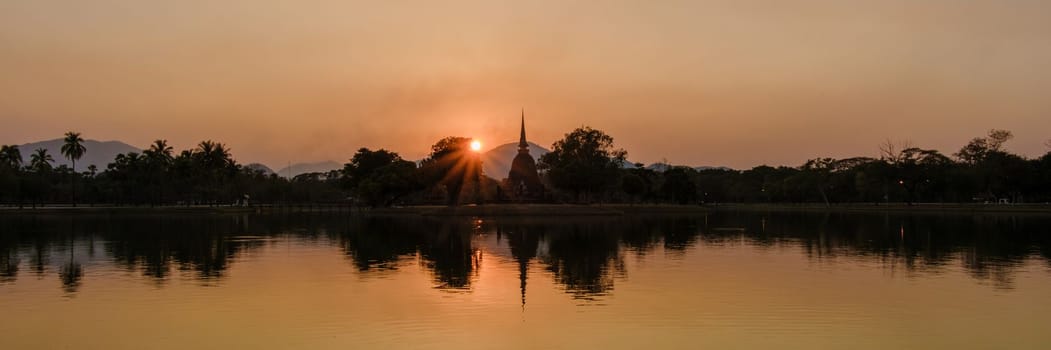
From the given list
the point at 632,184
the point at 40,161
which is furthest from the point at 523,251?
the point at 40,161

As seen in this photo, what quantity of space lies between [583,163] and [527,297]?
87567 mm

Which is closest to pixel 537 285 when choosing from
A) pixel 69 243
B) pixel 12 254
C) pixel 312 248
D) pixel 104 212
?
pixel 312 248

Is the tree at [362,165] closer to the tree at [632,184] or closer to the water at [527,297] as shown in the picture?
the tree at [632,184]

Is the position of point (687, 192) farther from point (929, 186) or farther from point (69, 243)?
point (69, 243)

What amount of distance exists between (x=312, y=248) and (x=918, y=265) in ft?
88.5

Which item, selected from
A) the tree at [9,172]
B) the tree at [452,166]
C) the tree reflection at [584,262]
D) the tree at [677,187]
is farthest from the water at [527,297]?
the tree at [677,187]

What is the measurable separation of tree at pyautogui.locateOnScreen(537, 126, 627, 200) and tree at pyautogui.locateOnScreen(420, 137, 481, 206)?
1144 centimetres

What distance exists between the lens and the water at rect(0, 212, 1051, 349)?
15523mm

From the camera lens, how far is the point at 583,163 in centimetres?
10806

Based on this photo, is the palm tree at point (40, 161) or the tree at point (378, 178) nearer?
the tree at point (378, 178)

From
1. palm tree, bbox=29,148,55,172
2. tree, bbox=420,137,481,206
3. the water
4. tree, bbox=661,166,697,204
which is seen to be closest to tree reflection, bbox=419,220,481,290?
the water

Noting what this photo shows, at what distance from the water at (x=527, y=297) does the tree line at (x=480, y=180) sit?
67992mm

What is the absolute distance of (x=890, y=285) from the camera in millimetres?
23125

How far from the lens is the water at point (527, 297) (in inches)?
611
